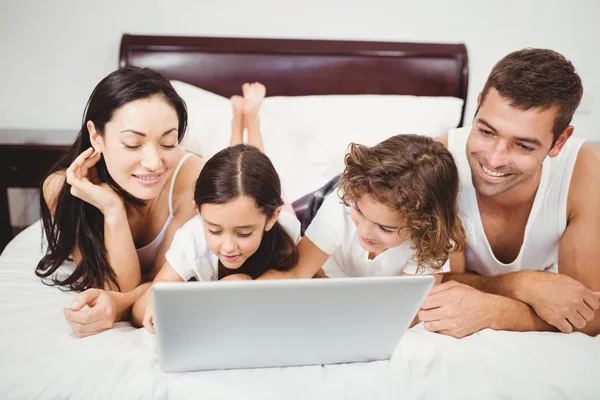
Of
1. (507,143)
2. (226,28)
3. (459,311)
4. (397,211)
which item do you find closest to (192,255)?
(397,211)

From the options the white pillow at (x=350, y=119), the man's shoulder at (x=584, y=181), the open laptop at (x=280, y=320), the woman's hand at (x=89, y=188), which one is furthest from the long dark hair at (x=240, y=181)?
the man's shoulder at (x=584, y=181)

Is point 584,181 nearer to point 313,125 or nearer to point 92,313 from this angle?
point 313,125

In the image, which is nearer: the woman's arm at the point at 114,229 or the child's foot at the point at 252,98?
the woman's arm at the point at 114,229

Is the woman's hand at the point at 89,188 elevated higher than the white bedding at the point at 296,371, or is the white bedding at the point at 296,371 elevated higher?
the woman's hand at the point at 89,188

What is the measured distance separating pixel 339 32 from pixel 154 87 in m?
1.33

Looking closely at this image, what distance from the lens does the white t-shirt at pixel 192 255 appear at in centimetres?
138

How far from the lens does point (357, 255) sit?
5.08ft

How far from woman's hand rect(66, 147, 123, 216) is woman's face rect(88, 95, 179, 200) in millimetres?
34

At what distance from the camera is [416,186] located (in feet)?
4.22

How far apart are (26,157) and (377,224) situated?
161 centimetres

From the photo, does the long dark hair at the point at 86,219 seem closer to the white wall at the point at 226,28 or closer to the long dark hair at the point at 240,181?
the long dark hair at the point at 240,181

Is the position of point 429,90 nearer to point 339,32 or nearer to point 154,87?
point 339,32

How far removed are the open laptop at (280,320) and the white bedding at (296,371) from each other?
42mm

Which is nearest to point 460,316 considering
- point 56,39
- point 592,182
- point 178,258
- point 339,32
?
point 592,182
